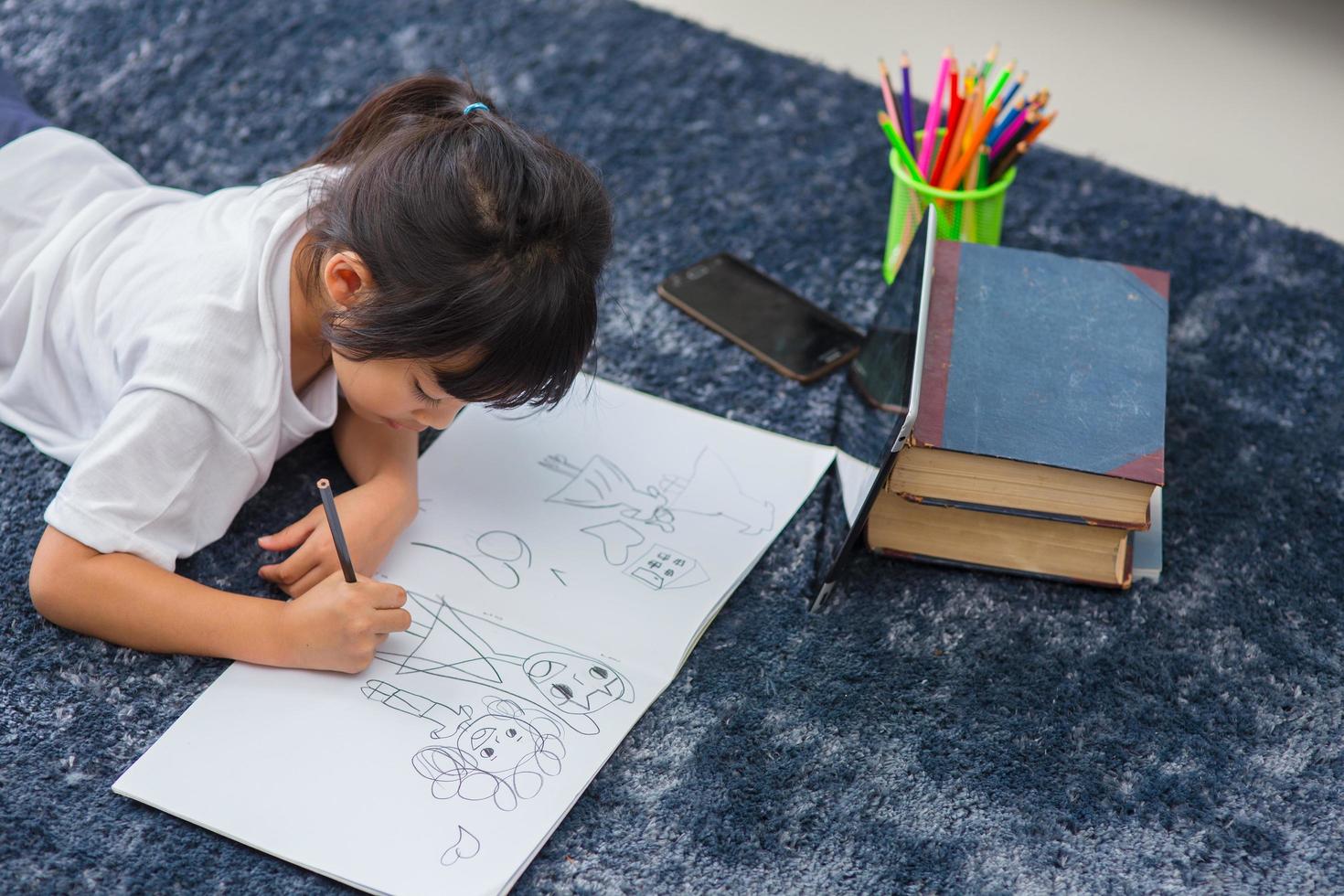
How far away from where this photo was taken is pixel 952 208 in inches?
39.0

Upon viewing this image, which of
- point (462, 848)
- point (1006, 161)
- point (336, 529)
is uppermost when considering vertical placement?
point (1006, 161)

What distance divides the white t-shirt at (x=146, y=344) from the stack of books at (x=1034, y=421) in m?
0.41

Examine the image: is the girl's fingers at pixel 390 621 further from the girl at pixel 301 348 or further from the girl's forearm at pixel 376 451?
the girl's forearm at pixel 376 451

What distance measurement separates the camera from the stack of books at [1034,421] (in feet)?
2.49

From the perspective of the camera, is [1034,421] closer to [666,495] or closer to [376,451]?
[666,495]

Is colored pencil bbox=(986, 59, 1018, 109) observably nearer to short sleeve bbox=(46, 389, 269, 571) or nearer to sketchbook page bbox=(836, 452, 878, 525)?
sketchbook page bbox=(836, 452, 878, 525)

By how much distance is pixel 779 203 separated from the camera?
115cm

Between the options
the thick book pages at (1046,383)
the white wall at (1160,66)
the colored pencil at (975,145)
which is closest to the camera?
the thick book pages at (1046,383)

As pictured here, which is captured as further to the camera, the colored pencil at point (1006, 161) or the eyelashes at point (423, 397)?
the colored pencil at point (1006, 161)

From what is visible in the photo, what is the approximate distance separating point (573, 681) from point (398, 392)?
0.20 metres

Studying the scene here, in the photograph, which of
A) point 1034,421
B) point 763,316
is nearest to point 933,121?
point 763,316

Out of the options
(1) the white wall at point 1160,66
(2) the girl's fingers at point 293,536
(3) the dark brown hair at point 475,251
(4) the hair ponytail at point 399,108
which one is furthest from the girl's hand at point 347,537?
(1) the white wall at point 1160,66

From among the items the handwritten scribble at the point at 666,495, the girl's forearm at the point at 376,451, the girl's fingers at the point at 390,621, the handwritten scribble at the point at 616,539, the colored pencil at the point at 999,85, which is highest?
the colored pencil at the point at 999,85

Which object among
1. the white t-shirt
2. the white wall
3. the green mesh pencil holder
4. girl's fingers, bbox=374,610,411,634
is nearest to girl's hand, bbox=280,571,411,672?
girl's fingers, bbox=374,610,411,634
